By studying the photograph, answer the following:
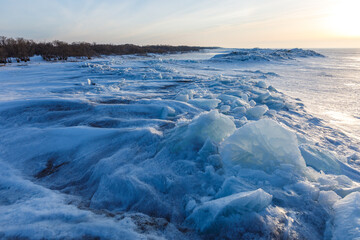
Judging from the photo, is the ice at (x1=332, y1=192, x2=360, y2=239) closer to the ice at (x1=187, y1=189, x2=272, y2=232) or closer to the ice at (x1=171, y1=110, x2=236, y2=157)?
the ice at (x1=187, y1=189, x2=272, y2=232)

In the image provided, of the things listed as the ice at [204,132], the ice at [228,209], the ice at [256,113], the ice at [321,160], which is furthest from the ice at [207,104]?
the ice at [228,209]

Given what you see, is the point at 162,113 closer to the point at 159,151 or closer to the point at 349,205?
the point at 159,151

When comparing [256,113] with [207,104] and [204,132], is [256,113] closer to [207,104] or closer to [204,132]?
[207,104]

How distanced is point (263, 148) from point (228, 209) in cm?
61

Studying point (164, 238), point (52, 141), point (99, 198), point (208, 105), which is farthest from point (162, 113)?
point (164, 238)

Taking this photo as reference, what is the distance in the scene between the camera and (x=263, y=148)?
145 centimetres

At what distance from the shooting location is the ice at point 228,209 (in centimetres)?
102

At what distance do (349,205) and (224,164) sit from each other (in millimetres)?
720

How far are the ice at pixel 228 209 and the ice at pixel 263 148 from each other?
383 mm

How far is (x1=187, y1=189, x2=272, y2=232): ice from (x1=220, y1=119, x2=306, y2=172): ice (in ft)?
1.26

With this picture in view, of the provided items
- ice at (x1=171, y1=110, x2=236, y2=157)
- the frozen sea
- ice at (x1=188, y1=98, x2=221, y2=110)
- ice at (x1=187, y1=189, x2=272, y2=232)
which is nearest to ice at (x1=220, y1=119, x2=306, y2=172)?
the frozen sea

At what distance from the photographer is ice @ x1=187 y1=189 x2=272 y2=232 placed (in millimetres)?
1019

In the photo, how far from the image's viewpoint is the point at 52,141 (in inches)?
75.6

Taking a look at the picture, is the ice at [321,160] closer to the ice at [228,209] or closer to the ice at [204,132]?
the ice at [204,132]
